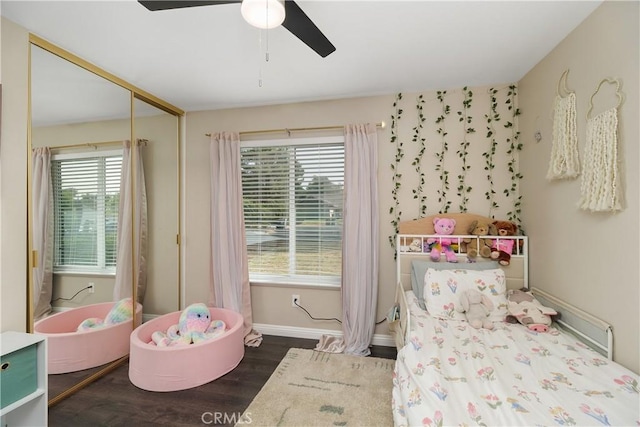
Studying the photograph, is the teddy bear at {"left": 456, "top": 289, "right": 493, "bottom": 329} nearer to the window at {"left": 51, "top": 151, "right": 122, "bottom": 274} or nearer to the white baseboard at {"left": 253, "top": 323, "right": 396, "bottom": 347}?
the white baseboard at {"left": 253, "top": 323, "right": 396, "bottom": 347}

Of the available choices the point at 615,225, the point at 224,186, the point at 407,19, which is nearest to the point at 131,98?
the point at 224,186

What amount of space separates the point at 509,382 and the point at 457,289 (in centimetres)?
92

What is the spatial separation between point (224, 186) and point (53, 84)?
4.93ft

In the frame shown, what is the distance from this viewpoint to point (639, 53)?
1.40 m

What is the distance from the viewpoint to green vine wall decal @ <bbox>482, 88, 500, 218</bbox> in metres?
2.67

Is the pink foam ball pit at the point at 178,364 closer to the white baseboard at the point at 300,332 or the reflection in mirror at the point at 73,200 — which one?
the reflection in mirror at the point at 73,200

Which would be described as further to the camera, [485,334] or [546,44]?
[546,44]

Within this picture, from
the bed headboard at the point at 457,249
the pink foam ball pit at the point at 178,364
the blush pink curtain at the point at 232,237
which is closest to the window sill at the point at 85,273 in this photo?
the pink foam ball pit at the point at 178,364

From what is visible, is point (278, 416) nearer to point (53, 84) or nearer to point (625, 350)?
point (625, 350)

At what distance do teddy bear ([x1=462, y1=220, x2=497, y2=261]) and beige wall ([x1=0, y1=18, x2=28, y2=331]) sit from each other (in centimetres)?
334

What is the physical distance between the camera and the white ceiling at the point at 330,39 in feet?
5.50

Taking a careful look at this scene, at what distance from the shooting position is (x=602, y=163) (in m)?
1.59

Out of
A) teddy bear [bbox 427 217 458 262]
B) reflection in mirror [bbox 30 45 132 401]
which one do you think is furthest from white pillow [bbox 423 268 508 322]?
reflection in mirror [bbox 30 45 132 401]

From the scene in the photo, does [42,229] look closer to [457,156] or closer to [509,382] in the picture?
[509,382]
